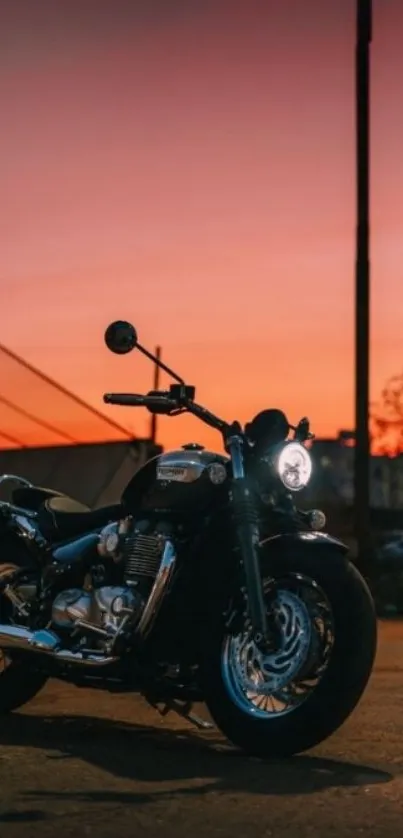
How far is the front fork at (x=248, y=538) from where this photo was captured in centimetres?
660

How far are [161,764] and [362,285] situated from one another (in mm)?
13352

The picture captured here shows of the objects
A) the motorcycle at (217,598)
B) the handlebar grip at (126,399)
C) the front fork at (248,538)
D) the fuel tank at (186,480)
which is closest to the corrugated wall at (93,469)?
the motorcycle at (217,598)

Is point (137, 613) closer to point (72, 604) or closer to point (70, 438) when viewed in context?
point (72, 604)

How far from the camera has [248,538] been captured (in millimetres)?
6695

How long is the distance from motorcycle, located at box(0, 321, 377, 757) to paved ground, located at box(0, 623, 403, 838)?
0.79 feet

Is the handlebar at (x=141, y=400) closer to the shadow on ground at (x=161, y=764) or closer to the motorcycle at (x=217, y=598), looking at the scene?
the motorcycle at (x=217, y=598)

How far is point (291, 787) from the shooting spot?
591cm

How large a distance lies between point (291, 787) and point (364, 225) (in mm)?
14130

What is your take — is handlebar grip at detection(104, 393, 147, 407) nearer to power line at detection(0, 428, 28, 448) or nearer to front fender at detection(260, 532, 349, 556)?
front fender at detection(260, 532, 349, 556)

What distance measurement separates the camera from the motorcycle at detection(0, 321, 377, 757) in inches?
259

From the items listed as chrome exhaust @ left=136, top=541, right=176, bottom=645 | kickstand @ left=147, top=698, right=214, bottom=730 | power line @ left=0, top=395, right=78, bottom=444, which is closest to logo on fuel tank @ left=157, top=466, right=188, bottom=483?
chrome exhaust @ left=136, top=541, right=176, bottom=645

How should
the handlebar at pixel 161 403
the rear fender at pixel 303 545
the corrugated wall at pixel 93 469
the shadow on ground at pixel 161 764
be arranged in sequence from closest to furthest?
the shadow on ground at pixel 161 764 < the rear fender at pixel 303 545 < the handlebar at pixel 161 403 < the corrugated wall at pixel 93 469

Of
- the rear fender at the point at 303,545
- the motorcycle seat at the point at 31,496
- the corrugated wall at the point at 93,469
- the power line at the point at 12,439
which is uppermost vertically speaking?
the power line at the point at 12,439

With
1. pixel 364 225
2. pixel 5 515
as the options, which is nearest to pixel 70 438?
pixel 364 225
